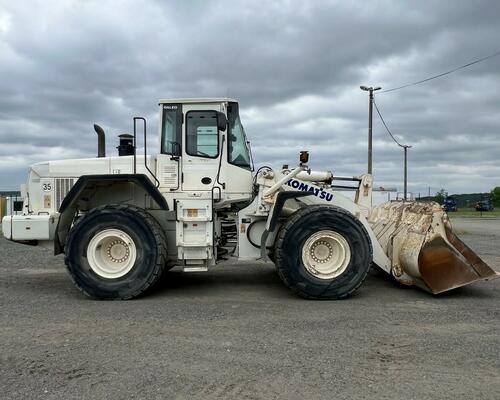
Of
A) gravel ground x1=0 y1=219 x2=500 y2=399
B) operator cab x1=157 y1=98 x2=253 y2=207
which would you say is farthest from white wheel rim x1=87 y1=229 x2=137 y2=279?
operator cab x1=157 y1=98 x2=253 y2=207

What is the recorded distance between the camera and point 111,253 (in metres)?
7.41

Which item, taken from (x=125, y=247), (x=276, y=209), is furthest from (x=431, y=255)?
(x=125, y=247)

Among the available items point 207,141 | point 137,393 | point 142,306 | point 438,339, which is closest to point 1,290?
point 142,306

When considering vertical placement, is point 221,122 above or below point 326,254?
above

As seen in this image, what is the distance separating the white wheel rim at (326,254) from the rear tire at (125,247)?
207cm

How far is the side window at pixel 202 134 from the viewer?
25.3 feet

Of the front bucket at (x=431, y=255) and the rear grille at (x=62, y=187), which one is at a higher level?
the rear grille at (x=62, y=187)

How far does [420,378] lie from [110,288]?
4531mm

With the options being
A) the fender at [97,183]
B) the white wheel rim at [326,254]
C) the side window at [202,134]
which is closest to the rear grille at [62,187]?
the fender at [97,183]

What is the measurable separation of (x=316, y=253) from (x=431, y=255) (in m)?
1.63

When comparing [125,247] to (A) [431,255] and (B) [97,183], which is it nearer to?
(B) [97,183]

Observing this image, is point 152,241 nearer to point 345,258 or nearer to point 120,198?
point 120,198

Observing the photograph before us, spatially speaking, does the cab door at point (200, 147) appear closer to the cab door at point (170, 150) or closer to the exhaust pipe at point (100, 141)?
the cab door at point (170, 150)

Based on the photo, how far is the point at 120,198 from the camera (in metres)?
7.94
